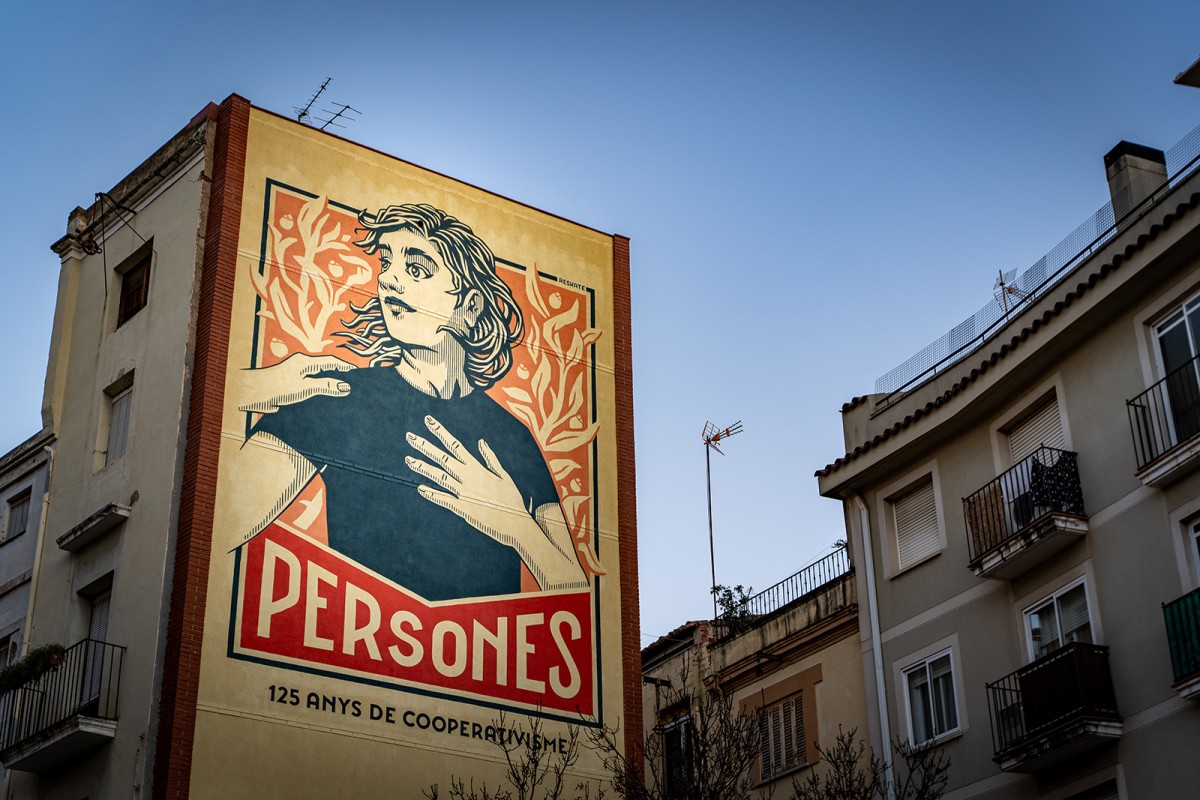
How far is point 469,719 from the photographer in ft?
96.2

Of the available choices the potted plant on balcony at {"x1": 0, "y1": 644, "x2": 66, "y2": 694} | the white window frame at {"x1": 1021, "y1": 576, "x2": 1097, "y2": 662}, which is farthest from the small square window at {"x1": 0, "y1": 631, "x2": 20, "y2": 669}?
the white window frame at {"x1": 1021, "y1": 576, "x2": 1097, "y2": 662}

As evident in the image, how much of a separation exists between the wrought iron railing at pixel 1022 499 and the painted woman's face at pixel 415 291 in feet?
34.9

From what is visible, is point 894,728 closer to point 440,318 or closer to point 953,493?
point 953,493

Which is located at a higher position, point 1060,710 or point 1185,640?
point 1185,640

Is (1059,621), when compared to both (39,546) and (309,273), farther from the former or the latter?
(39,546)

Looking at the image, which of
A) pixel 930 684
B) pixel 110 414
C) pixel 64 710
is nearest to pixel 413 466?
pixel 110 414

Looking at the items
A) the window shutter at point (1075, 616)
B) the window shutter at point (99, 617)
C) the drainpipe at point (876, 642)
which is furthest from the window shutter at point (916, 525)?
the window shutter at point (99, 617)

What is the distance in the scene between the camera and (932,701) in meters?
29.3

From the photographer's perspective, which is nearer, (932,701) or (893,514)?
(932,701)

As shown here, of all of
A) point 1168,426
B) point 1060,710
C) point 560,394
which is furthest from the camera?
point 560,394

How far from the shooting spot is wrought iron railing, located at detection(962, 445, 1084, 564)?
2706 cm

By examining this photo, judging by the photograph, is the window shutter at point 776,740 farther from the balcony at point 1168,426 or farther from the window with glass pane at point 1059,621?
the balcony at point 1168,426

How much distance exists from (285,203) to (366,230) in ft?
5.49

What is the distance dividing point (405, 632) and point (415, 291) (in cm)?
696
